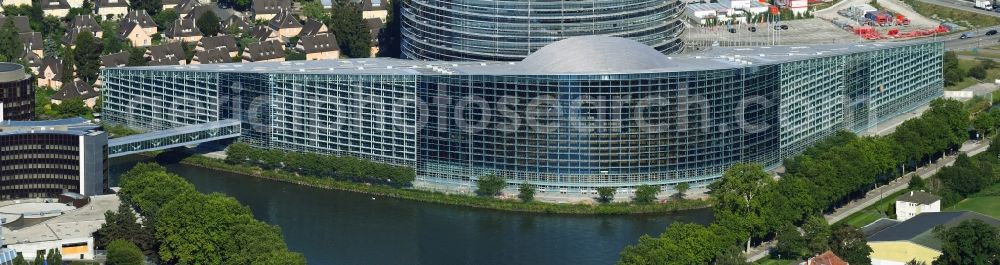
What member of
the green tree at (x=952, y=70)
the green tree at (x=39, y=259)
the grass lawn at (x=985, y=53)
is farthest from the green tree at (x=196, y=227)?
the grass lawn at (x=985, y=53)

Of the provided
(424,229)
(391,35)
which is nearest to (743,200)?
(424,229)

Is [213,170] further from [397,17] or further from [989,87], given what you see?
[989,87]

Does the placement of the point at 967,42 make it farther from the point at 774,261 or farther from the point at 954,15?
the point at 774,261

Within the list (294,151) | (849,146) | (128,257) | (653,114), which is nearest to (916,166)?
(849,146)

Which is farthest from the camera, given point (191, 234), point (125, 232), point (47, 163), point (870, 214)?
point (47, 163)

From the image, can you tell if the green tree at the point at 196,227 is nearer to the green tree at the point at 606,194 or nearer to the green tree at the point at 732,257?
the green tree at the point at 606,194

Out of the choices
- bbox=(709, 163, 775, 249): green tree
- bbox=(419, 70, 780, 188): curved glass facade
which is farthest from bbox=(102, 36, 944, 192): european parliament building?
bbox=(709, 163, 775, 249): green tree

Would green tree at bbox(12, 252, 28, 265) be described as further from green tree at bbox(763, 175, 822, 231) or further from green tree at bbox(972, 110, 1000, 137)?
green tree at bbox(972, 110, 1000, 137)
